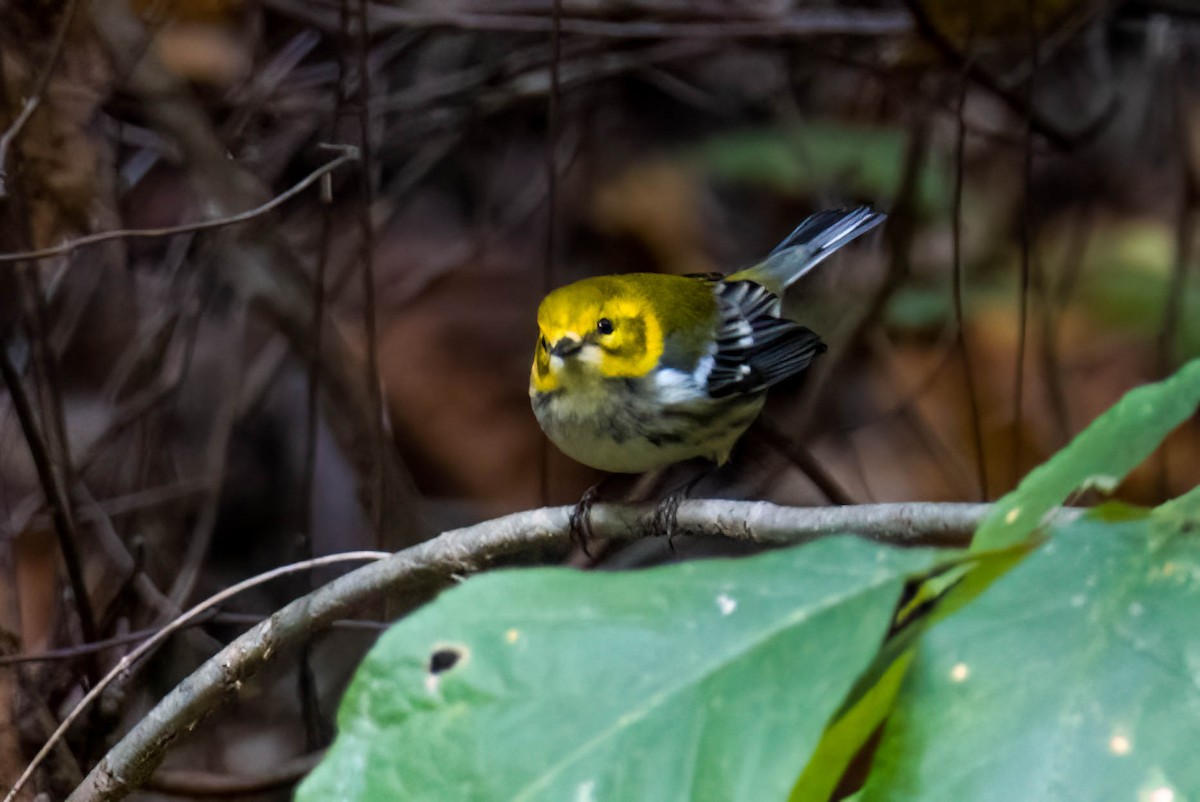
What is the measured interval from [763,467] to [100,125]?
1.94 metres

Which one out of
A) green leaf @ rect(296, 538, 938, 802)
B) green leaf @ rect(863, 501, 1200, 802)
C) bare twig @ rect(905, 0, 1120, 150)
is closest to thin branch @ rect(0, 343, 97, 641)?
green leaf @ rect(296, 538, 938, 802)

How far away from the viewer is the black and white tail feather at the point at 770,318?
2611 mm

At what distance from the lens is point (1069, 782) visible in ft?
1.82

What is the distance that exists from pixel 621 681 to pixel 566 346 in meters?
1.70

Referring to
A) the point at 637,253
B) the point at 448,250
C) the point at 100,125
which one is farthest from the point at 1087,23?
the point at 100,125

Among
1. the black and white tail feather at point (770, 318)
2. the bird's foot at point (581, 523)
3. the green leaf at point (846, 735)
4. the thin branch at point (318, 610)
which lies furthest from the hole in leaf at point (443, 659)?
the black and white tail feather at point (770, 318)

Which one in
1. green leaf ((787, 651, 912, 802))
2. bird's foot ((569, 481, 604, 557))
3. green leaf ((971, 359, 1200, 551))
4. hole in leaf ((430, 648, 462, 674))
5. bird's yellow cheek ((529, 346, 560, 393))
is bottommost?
bird's foot ((569, 481, 604, 557))

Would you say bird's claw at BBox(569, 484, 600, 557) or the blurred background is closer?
bird's claw at BBox(569, 484, 600, 557)

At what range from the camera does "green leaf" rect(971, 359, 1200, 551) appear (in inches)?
24.3

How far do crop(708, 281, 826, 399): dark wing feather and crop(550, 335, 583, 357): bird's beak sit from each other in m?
0.35

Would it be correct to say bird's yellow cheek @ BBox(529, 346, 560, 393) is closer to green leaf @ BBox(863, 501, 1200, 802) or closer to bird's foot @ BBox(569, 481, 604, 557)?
bird's foot @ BBox(569, 481, 604, 557)

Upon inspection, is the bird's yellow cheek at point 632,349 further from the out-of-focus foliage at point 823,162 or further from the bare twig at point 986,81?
the out-of-focus foliage at point 823,162

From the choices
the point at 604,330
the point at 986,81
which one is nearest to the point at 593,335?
the point at 604,330

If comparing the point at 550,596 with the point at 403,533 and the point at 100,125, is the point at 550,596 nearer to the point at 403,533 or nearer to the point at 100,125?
the point at 403,533
